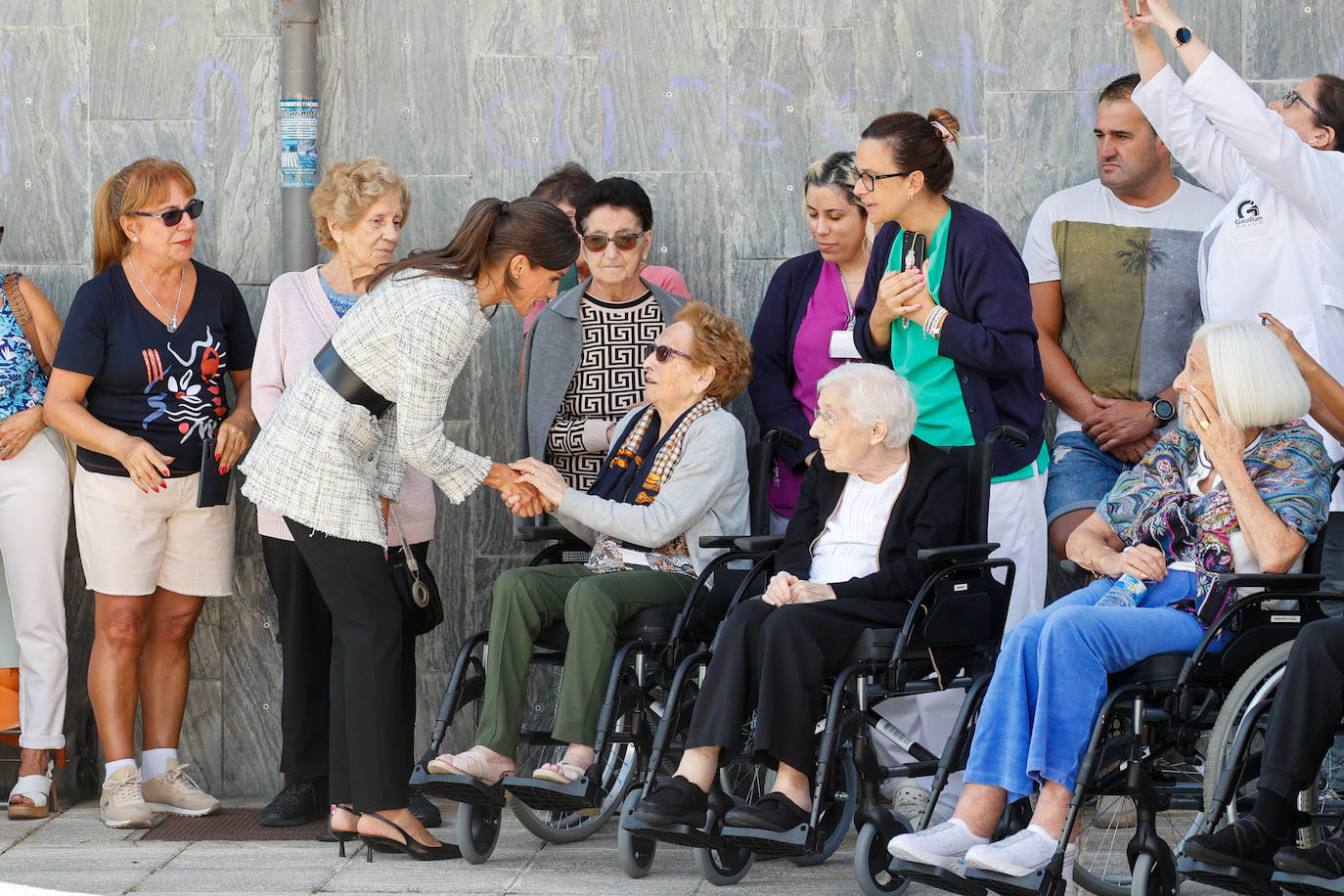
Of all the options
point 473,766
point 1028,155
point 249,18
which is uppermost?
point 249,18

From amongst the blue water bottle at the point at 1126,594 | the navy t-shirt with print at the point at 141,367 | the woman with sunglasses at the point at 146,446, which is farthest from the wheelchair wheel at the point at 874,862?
the navy t-shirt with print at the point at 141,367

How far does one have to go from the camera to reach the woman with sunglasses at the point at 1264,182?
476cm

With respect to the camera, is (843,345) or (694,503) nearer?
(694,503)

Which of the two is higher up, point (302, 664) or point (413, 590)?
point (413, 590)

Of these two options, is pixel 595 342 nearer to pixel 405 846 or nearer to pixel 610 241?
pixel 610 241

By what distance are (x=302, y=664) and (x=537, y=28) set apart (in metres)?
2.31

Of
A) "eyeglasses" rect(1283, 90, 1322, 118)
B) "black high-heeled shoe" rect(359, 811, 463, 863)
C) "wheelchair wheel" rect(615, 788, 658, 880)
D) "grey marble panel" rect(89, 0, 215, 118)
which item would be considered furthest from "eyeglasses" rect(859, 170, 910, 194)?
"grey marble panel" rect(89, 0, 215, 118)

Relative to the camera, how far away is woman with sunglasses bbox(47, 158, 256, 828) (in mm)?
5379

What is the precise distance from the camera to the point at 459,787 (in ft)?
14.9

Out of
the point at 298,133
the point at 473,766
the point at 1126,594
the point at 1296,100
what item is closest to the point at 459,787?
the point at 473,766

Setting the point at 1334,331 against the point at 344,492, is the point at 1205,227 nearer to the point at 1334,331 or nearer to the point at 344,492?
the point at 1334,331

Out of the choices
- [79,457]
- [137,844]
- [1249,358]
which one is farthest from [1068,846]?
[79,457]

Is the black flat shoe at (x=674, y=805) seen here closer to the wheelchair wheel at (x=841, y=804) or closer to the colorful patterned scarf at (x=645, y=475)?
the wheelchair wheel at (x=841, y=804)

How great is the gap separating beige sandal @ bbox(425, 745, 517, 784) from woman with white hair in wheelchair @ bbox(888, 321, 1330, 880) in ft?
4.10
